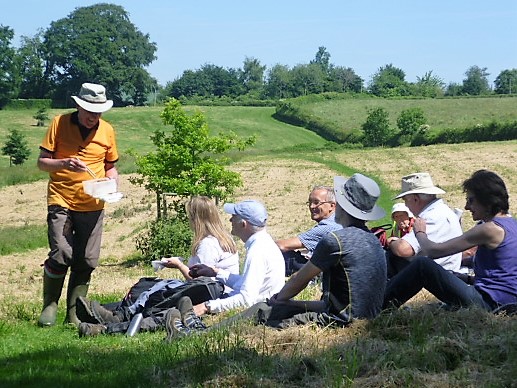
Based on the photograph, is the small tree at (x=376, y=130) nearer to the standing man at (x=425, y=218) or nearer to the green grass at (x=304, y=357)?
the standing man at (x=425, y=218)

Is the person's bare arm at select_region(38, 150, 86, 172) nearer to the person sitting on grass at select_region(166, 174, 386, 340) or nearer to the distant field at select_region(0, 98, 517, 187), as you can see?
the person sitting on grass at select_region(166, 174, 386, 340)

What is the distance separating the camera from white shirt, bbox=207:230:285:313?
6.87 m

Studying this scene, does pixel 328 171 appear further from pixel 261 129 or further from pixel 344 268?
pixel 261 129

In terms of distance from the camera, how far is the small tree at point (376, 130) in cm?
6838

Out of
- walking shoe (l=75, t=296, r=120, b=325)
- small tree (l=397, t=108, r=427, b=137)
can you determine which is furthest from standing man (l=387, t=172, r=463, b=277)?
small tree (l=397, t=108, r=427, b=137)

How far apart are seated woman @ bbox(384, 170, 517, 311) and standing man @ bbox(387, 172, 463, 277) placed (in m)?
1.00

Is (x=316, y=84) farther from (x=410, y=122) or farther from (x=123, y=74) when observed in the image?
(x=410, y=122)

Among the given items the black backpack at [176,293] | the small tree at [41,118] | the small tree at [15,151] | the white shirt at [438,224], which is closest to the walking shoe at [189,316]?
the black backpack at [176,293]

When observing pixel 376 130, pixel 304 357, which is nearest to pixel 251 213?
pixel 304 357

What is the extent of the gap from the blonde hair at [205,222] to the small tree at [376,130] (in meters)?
60.8

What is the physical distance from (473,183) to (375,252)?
3.45 feet

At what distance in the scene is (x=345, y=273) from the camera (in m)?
5.43

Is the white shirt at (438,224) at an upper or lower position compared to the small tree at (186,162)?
upper

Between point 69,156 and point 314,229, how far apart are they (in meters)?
2.43
